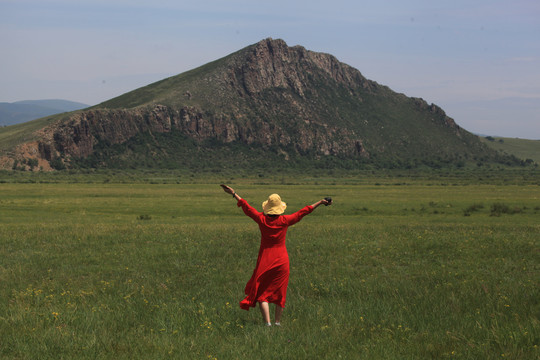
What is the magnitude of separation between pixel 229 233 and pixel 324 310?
13.5 m

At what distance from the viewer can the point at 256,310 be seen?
1088 centimetres

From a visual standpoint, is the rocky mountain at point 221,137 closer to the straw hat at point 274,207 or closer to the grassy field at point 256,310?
the grassy field at point 256,310

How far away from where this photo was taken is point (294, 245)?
20328 millimetres

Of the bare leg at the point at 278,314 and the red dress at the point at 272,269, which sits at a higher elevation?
the red dress at the point at 272,269

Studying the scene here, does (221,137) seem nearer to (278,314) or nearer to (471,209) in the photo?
(471,209)

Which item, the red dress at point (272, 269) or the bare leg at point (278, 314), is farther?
the bare leg at point (278, 314)

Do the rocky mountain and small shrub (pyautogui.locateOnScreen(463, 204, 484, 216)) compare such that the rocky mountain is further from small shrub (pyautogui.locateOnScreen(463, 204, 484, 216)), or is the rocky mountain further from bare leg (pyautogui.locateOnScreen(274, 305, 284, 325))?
bare leg (pyautogui.locateOnScreen(274, 305, 284, 325))

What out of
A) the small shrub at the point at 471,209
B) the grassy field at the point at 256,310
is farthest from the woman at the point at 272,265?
the small shrub at the point at 471,209

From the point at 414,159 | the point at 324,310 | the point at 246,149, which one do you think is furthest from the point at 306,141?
the point at 324,310

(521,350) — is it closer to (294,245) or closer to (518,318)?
(518,318)

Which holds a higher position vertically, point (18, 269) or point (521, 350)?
point (521, 350)

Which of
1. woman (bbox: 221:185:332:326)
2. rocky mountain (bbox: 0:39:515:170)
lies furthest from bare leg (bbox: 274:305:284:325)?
rocky mountain (bbox: 0:39:515:170)

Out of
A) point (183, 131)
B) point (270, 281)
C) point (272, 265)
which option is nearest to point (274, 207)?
point (272, 265)

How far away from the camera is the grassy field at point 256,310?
8.30 metres
